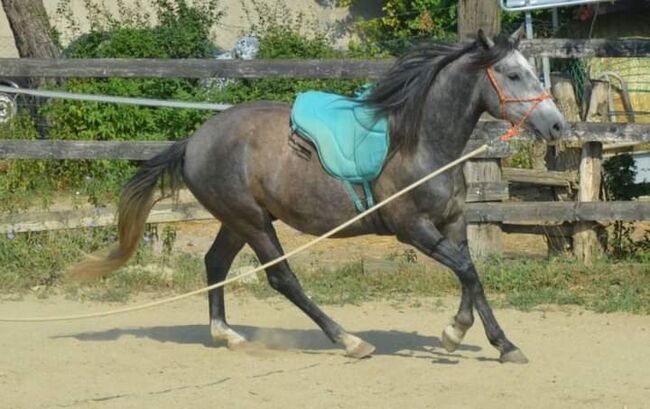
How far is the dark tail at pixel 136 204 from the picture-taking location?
788 centimetres

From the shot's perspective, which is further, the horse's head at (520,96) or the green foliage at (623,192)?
the green foliage at (623,192)

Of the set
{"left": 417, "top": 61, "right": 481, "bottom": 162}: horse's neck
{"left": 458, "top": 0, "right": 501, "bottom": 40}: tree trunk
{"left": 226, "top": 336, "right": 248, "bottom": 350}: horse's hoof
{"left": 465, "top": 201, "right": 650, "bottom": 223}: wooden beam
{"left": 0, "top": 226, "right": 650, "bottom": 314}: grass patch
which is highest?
{"left": 458, "top": 0, "right": 501, "bottom": 40}: tree trunk

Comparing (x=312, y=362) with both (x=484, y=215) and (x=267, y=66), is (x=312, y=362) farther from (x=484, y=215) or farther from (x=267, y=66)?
(x=267, y=66)

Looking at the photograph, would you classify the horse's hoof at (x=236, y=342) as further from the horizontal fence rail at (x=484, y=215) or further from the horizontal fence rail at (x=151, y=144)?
the horizontal fence rail at (x=151, y=144)

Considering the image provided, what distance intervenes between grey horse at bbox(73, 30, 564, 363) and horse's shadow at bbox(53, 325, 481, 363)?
28 cm

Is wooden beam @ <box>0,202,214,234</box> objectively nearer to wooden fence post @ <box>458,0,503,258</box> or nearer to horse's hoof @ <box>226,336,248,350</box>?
wooden fence post @ <box>458,0,503,258</box>

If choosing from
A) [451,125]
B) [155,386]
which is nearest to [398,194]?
→ [451,125]

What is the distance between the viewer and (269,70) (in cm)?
970

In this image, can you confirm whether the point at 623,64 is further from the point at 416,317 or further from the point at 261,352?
the point at 261,352

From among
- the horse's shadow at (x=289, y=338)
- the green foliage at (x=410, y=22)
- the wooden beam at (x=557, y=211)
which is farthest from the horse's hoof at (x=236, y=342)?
the green foliage at (x=410, y=22)

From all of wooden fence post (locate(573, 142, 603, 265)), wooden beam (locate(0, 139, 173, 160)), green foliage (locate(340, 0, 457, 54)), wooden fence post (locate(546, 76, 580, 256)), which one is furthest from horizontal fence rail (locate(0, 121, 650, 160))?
green foliage (locate(340, 0, 457, 54))

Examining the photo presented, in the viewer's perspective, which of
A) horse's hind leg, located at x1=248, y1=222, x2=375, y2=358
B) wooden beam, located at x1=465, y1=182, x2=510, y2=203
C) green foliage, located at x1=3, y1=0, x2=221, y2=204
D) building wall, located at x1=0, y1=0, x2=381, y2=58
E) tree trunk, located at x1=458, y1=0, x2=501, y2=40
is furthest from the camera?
building wall, located at x1=0, y1=0, x2=381, y2=58

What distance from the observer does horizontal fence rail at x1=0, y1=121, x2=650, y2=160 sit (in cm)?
936

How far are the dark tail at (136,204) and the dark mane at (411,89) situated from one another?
1.42m
